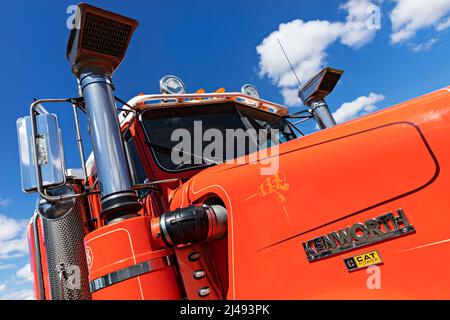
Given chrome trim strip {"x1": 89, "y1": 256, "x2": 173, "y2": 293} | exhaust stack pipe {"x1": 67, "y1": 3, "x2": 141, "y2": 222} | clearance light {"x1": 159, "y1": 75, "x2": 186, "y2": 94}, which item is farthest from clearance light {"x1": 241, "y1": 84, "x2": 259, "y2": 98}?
chrome trim strip {"x1": 89, "y1": 256, "x2": 173, "y2": 293}

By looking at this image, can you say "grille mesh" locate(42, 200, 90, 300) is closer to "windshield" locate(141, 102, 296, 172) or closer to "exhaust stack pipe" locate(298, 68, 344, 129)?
"windshield" locate(141, 102, 296, 172)

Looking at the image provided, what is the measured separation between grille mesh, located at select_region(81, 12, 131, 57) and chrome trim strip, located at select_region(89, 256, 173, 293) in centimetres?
135


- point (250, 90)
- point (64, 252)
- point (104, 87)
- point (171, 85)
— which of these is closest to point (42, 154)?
point (104, 87)

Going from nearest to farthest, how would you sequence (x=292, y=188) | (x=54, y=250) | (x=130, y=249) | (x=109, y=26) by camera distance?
(x=292, y=188)
(x=130, y=249)
(x=109, y=26)
(x=54, y=250)

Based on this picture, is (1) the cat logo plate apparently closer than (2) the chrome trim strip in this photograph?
Yes

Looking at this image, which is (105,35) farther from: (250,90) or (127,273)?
(250,90)

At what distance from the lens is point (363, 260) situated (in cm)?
142

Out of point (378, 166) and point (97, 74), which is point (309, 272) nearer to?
point (378, 166)

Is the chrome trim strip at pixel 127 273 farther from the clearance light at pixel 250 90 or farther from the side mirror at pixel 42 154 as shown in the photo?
the clearance light at pixel 250 90

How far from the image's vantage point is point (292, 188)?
1674 mm

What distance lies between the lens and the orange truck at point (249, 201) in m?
1.35

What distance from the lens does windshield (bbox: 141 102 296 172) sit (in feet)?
9.01

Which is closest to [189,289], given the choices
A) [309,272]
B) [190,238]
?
[190,238]
